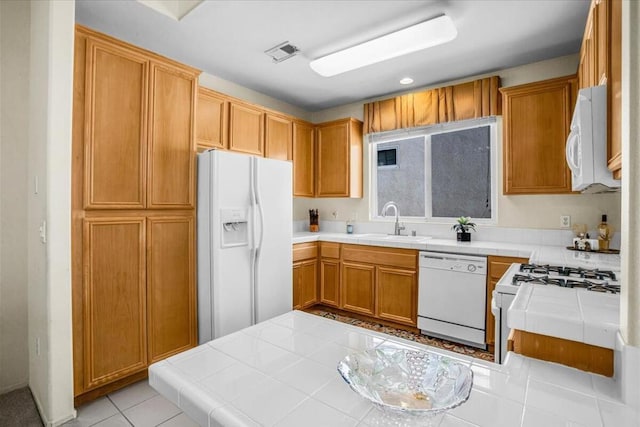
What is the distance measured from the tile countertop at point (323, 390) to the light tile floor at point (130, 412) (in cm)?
135

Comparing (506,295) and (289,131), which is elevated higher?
(289,131)

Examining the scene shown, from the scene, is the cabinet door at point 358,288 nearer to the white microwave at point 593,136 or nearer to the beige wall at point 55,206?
the white microwave at point 593,136

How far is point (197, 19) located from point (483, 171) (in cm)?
306

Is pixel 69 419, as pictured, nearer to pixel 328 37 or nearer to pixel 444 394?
pixel 444 394

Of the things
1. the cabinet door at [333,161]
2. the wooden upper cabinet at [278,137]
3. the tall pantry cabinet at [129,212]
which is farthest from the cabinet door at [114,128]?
the cabinet door at [333,161]

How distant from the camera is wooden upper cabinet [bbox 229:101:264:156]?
3281 millimetres

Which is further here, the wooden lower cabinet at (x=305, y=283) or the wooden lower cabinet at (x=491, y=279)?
the wooden lower cabinet at (x=305, y=283)

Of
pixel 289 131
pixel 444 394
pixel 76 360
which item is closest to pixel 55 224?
pixel 76 360

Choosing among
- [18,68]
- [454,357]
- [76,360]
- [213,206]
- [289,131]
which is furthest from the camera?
[289,131]

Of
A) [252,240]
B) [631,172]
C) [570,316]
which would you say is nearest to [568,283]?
[570,316]

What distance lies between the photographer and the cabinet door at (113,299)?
208 centimetres

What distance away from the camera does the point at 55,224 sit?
6.08ft

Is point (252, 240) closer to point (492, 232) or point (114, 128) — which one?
point (114, 128)

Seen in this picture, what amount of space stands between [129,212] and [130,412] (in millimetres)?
1306
